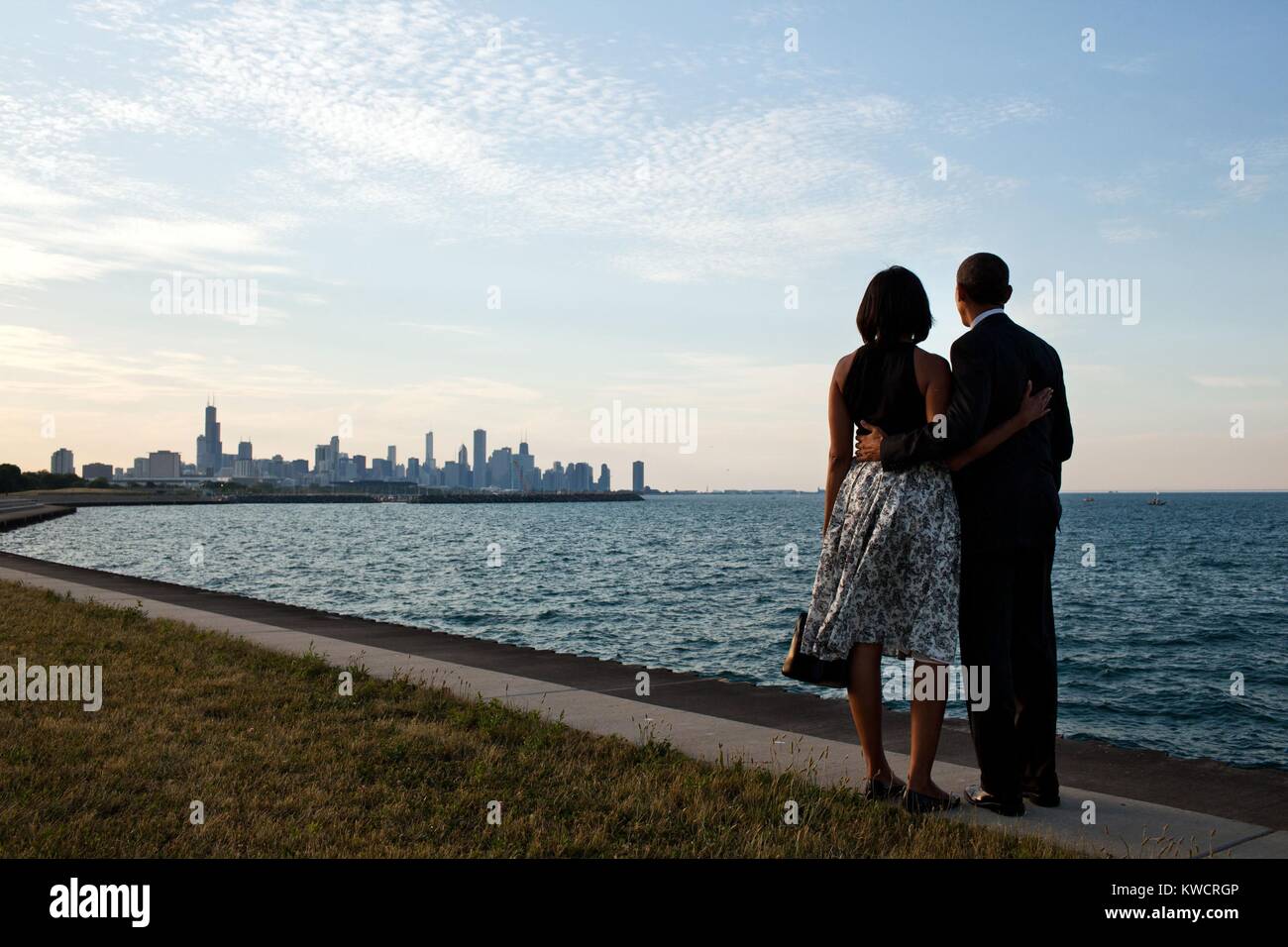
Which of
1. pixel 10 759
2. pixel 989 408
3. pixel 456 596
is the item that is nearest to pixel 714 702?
pixel 989 408

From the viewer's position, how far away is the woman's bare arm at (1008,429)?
468cm

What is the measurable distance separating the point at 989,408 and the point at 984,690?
4.39 feet

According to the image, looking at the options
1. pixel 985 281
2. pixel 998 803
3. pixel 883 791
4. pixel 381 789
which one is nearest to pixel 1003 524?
pixel 985 281

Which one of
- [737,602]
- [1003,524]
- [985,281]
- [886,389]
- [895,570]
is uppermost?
[985,281]

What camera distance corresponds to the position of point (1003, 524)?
4.72 metres

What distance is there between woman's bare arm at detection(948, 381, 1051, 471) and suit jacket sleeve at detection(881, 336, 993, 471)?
5cm

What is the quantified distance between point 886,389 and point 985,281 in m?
0.77

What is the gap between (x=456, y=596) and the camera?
29.7m

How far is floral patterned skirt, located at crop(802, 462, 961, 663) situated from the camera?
184 inches

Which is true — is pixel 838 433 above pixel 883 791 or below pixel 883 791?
above
